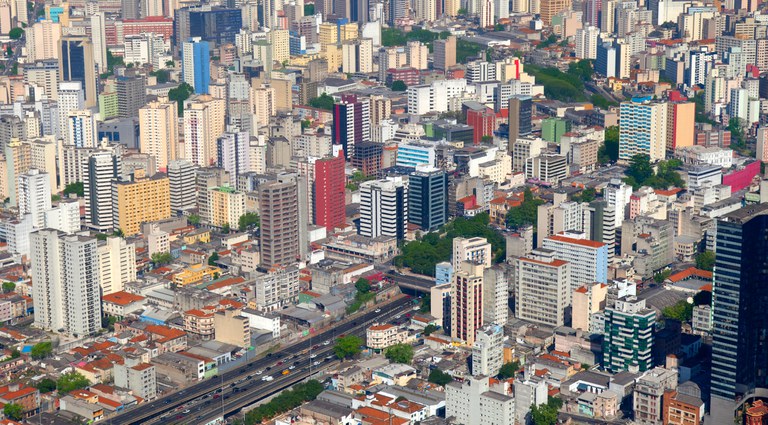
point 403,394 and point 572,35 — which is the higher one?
point 572,35

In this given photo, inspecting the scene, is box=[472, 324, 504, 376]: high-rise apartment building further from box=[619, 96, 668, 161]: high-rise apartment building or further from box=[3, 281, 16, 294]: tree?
box=[619, 96, 668, 161]: high-rise apartment building

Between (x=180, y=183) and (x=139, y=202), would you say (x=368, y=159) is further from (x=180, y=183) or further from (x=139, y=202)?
(x=139, y=202)

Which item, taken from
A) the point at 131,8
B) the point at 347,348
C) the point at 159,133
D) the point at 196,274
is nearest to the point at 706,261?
the point at 347,348

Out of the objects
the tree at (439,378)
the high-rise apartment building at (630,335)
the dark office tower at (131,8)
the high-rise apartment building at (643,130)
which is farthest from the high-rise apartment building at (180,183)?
the dark office tower at (131,8)

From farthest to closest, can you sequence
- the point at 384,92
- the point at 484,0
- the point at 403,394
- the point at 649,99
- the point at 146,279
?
the point at 484,0, the point at 384,92, the point at 649,99, the point at 146,279, the point at 403,394

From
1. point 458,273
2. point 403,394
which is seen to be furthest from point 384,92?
point 403,394

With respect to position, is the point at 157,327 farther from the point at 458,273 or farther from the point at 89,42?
the point at 89,42
